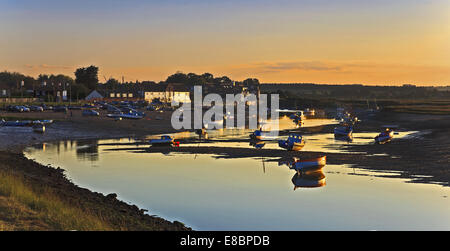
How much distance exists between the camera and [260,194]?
32406mm

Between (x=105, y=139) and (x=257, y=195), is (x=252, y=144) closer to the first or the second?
(x=105, y=139)

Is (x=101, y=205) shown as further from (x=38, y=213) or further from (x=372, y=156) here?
(x=372, y=156)

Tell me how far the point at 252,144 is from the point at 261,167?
719 inches

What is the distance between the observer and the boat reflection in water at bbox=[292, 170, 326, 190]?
3556 cm

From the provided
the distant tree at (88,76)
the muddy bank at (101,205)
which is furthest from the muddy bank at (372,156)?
the distant tree at (88,76)

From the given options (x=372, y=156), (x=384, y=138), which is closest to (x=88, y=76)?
(x=384, y=138)

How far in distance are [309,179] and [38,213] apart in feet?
74.2

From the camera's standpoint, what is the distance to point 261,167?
43.3 metres

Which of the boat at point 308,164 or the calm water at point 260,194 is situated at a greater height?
the boat at point 308,164

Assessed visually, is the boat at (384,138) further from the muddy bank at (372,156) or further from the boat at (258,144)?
the boat at (258,144)

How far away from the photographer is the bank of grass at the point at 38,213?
18391 mm

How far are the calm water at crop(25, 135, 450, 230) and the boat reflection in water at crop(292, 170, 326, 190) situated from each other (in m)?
0.08

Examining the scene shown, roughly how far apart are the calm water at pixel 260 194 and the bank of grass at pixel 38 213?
5940mm
